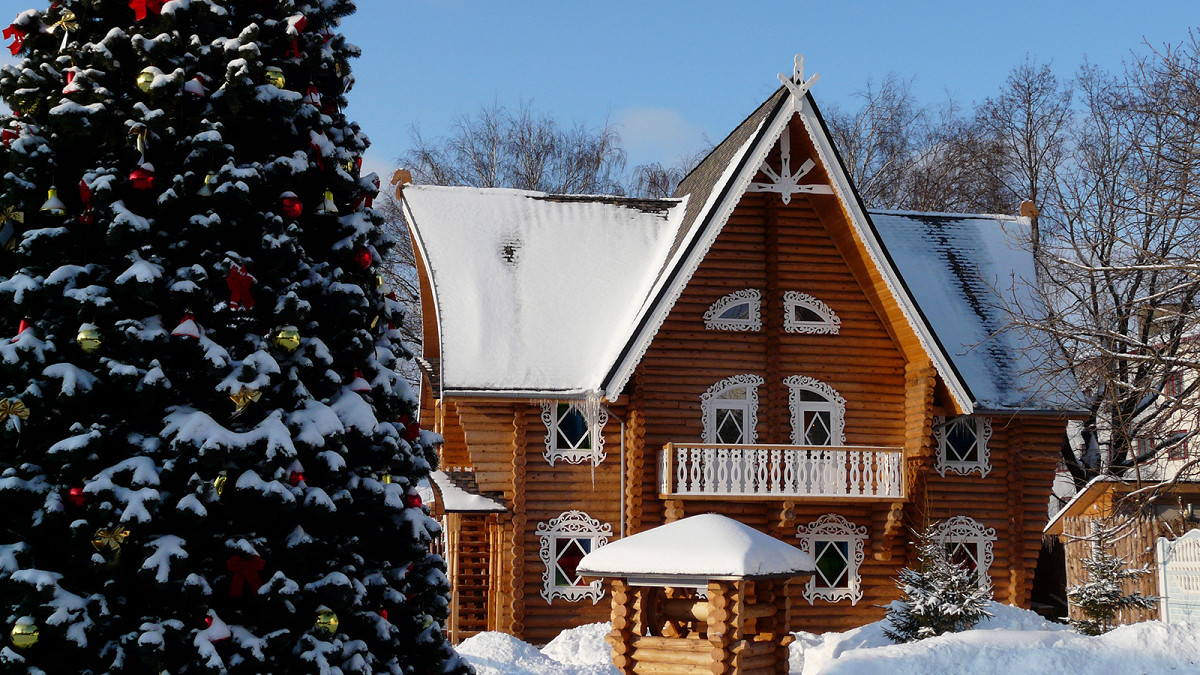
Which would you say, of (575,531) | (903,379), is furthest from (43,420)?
(903,379)

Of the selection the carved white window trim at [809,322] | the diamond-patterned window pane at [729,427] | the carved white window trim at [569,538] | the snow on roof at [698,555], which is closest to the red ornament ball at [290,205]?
the snow on roof at [698,555]

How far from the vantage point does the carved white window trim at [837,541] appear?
20391 mm

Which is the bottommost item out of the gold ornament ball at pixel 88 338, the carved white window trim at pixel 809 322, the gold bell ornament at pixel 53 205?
the gold ornament ball at pixel 88 338

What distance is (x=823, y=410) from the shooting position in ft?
68.4

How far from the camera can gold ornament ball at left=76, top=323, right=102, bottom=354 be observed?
7.36 meters

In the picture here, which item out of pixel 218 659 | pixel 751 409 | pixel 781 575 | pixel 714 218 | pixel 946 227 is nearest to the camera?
pixel 218 659

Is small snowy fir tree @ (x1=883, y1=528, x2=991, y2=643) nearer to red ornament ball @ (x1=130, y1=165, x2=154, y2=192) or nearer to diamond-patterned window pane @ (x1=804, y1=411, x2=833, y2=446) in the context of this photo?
diamond-patterned window pane @ (x1=804, y1=411, x2=833, y2=446)

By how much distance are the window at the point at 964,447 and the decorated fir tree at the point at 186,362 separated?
48.7 feet

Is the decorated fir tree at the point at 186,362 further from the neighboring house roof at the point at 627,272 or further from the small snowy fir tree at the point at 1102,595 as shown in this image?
the small snowy fir tree at the point at 1102,595

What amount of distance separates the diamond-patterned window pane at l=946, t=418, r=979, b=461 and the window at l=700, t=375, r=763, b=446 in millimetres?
3906

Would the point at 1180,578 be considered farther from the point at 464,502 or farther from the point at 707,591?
the point at 464,502

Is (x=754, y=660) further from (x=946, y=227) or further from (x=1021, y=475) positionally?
(x=946, y=227)

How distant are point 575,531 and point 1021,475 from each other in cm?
849

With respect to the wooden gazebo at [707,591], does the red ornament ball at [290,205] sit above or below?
above
